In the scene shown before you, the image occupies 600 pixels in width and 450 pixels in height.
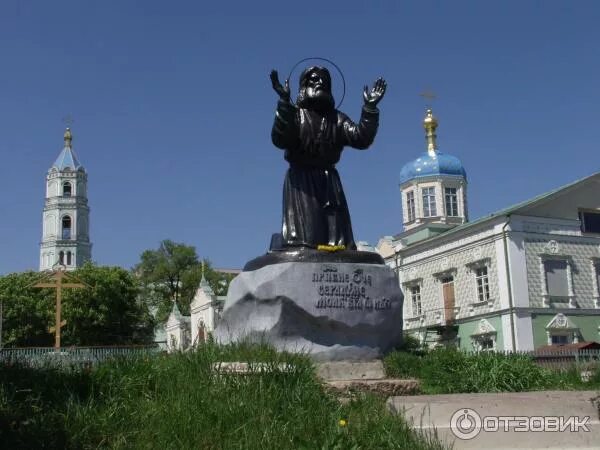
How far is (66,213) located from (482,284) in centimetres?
6143

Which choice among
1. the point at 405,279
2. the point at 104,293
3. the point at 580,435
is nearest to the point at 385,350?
the point at 580,435

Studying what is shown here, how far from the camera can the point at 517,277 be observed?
32.0 meters

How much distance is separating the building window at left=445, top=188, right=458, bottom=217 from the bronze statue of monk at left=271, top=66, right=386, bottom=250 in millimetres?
33163

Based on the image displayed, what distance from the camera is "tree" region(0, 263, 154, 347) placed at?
3906 cm

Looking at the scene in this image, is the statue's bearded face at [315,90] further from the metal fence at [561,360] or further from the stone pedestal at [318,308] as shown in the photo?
the metal fence at [561,360]

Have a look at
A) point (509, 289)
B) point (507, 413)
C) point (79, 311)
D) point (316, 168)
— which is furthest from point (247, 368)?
point (79, 311)

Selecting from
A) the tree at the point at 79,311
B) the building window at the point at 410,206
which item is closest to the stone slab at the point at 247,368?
the tree at the point at 79,311

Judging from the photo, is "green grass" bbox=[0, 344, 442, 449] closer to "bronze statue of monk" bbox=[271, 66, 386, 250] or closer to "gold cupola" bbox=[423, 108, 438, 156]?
"bronze statue of monk" bbox=[271, 66, 386, 250]

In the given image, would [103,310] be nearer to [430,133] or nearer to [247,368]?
[430,133]

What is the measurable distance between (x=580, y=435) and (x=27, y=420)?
14.0ft

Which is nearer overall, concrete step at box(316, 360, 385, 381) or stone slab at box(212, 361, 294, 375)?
stone slab at box(212, 361, 294, 375)

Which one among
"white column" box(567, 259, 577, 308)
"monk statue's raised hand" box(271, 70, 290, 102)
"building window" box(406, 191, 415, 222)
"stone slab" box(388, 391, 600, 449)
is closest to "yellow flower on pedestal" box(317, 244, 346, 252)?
"monk statue's raised hand" box(271, 70, 290, 102)

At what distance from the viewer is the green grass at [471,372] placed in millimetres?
7754

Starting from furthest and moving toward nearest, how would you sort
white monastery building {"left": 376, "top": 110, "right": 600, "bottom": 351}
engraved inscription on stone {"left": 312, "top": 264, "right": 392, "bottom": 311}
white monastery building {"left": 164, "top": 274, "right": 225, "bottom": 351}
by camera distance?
1. white monastery building {"left": 164, "top": 274, "right": 225, "bottom": 351}
2. white monastery building {"left": 376, "top": 110, "right": 600, "bottom": 351}
3. engraved inscription on stone {"left": 312, "top": 264, "right": 392, "bottom": 311}
